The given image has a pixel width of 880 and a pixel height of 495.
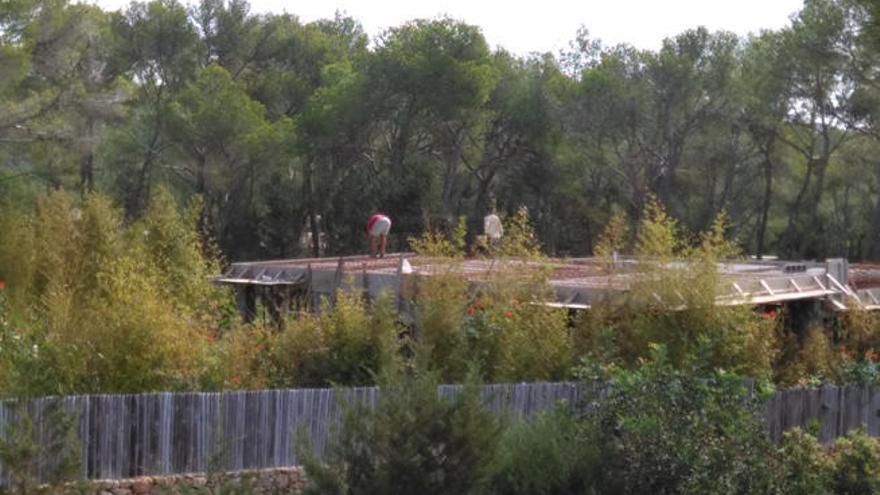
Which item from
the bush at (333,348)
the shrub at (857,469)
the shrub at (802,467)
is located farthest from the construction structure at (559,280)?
the shrub at (802,467)

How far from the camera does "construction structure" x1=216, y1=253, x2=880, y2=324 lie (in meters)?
19.6

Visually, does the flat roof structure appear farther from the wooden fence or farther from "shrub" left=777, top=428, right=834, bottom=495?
"shrub" left=777, top=428, right=834, bottom=495

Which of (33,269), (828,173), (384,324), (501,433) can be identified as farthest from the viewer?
(828,173)

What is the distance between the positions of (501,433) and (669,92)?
4006 cm

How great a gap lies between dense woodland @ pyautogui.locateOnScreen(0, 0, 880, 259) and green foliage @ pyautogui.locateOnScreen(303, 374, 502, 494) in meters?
34.8

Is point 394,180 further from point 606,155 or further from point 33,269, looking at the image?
point 33,269

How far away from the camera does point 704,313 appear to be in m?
17.8

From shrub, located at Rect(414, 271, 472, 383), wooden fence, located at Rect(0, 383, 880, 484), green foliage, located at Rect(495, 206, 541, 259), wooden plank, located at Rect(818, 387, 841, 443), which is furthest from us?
green foliage, located at Rect(495, 206, 541, 259)

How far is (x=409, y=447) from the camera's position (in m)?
10.3

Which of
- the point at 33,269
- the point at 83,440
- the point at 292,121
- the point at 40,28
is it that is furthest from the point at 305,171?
the point at 83,440

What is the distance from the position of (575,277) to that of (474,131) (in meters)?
28.3

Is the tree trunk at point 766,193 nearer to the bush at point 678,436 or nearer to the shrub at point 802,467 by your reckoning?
the shrub at point 802,467

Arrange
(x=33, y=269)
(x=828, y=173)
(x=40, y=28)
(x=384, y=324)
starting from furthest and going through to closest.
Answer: (x=828, y=173), (x=40, y=28), (x=33, y=269), (x=384, y=324)

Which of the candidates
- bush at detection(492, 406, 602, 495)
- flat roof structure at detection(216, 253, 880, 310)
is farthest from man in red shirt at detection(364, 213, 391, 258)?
bush at detection(492, 406, 602, 495)
